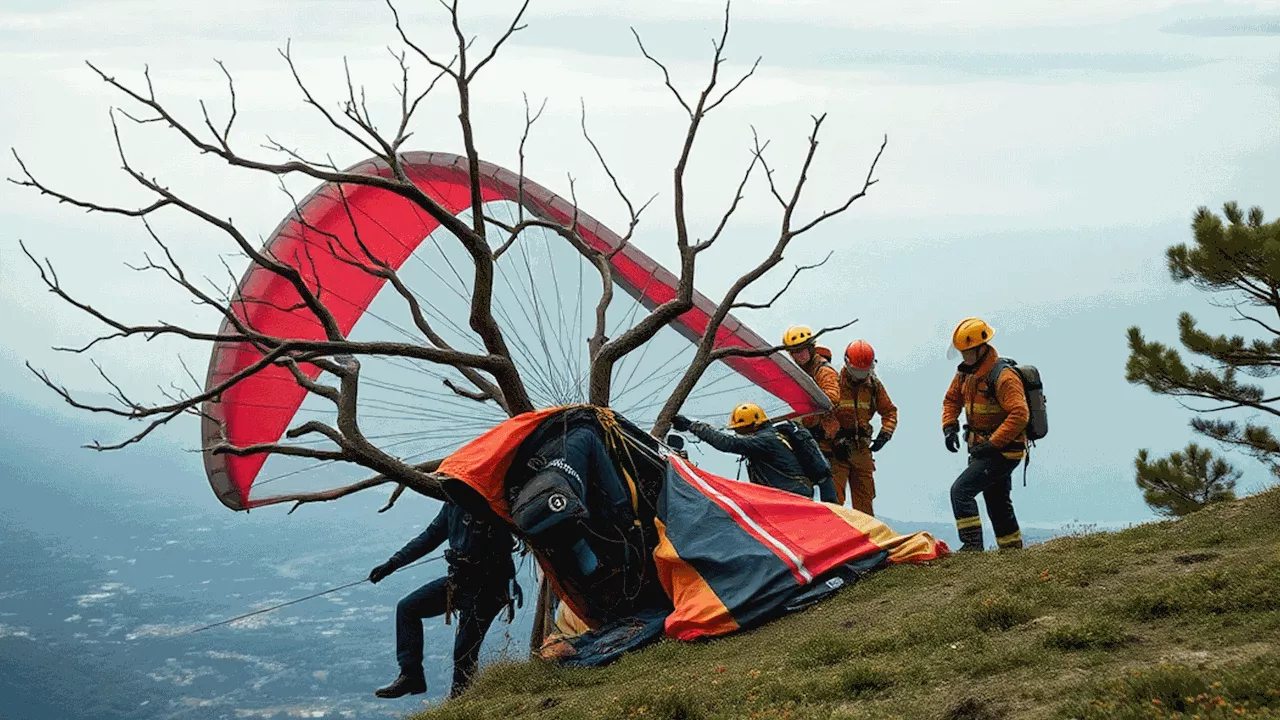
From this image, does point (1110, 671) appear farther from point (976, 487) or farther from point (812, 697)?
point (976, 487)

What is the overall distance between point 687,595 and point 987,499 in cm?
292

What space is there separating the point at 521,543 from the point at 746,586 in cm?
206

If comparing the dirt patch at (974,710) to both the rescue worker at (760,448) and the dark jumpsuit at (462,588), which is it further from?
the rescue worker at (760,448)

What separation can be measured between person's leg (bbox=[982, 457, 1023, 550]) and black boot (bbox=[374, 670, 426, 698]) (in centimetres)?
509

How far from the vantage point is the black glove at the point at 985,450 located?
450 inches

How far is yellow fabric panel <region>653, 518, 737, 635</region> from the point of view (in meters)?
10.2

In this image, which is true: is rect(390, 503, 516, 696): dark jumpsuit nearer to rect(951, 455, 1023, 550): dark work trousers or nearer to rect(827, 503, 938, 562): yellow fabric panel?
rect(827, 503, 938, 562): yellow fabric panel

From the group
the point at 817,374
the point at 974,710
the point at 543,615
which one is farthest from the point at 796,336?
the point at 974,710

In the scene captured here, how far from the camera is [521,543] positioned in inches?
446

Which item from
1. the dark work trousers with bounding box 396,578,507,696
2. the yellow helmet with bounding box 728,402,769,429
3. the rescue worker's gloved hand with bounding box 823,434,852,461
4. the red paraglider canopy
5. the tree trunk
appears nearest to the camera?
the dark work trousers with bounding box 396,578,507,696

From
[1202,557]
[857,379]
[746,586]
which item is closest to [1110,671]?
[1202,557]

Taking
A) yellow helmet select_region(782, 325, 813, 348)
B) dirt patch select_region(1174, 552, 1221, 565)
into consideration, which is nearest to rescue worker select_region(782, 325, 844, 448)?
yellow helmet select_region(782, 325, 813, 348)

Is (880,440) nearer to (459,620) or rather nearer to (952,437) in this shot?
(952,437)

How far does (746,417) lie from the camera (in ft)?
41.2
